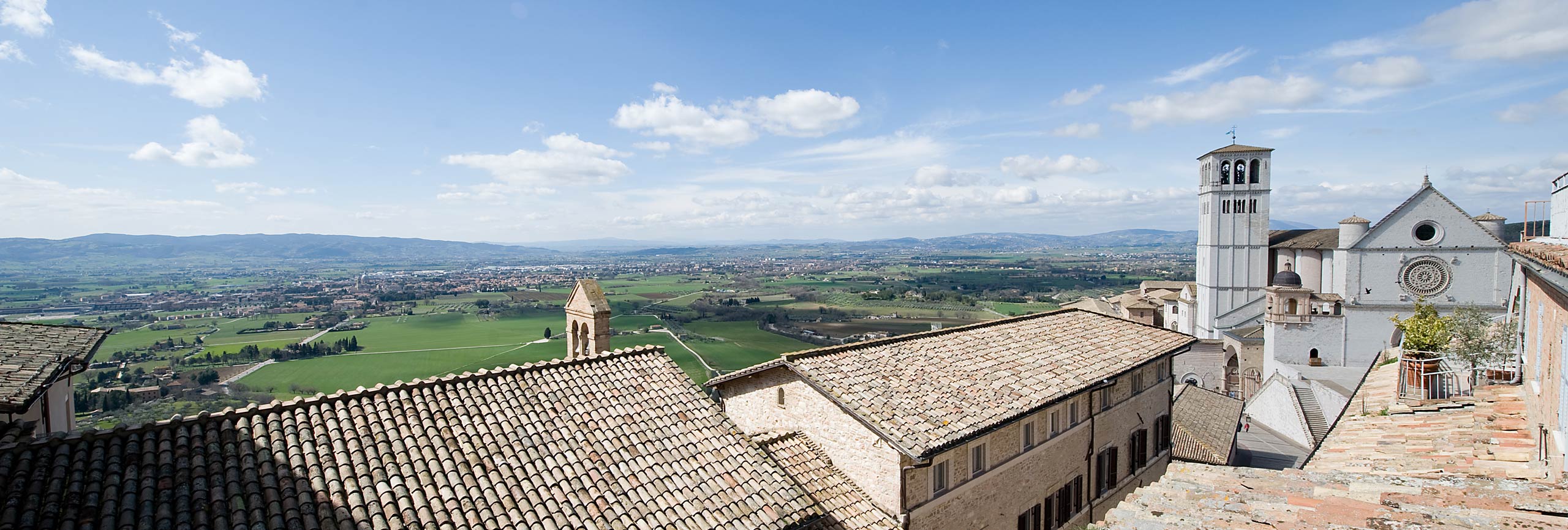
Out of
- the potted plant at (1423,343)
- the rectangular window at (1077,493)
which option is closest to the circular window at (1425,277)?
the potted plant at (1423,343)

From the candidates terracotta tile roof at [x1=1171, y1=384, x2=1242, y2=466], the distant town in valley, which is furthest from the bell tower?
terracotta tile roof at [x1=1171, y1=384, x2=1242, y2=466]

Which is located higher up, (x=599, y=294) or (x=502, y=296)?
(x=599, y=294)

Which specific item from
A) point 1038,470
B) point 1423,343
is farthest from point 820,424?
point 1423,343

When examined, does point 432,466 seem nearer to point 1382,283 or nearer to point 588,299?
point 588,299

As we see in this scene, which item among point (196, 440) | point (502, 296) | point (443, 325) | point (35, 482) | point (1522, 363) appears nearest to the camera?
point (35, 482)

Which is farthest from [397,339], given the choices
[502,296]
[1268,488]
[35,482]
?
[1268,488]

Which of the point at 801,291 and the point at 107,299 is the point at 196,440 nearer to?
the point at 801,291

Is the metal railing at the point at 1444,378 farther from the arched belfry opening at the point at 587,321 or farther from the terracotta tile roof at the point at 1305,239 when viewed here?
the terracotta tile roof at the point at 1305,239
